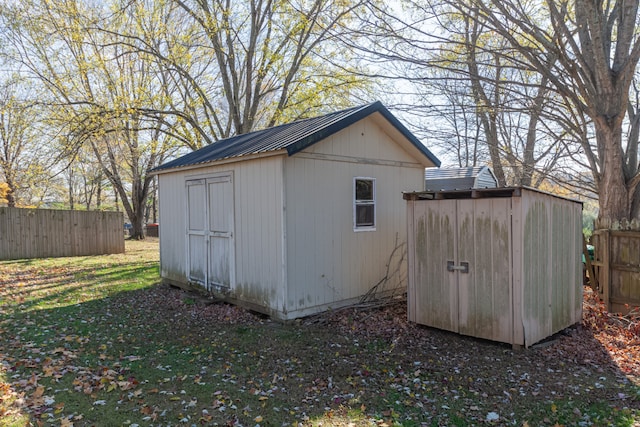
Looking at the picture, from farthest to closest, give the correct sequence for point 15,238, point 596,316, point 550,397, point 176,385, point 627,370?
point 15,238
point 596,316
point 627,370
point 176,385
point 550,397

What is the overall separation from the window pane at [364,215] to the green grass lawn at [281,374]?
1.52m

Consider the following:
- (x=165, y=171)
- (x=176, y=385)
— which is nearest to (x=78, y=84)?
(x=165, y=171)

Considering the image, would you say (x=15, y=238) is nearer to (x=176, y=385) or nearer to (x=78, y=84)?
(x=78, y=84)

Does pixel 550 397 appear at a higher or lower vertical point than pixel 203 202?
lower

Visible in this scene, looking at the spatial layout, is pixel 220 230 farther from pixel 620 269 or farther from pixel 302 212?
pixel 620 269

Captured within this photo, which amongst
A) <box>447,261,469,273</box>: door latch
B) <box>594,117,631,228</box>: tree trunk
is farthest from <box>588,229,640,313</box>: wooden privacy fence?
<box>447,261,469,273</box>: door latch

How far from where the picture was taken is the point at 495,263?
5.00 meters

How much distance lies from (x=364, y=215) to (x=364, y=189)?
465mm

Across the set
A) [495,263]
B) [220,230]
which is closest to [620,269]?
[495,263]

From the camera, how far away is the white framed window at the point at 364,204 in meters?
6.99

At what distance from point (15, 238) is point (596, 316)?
16.2 metres

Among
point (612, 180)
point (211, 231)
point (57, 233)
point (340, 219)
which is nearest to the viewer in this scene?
point (612, 180)

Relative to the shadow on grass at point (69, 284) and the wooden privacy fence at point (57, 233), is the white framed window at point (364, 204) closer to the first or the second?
the shadow on grass at point (69, 284)

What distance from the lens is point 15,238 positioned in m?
13.5
